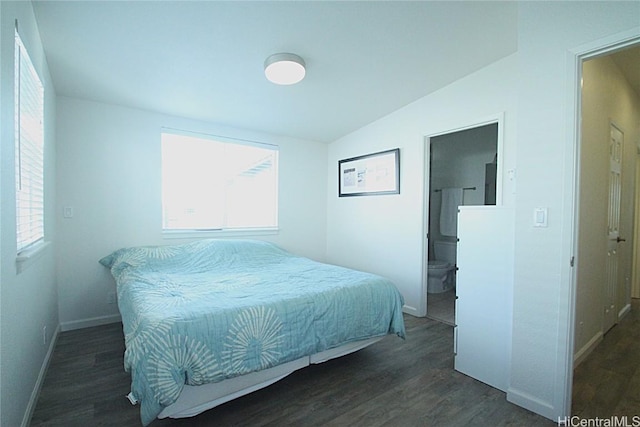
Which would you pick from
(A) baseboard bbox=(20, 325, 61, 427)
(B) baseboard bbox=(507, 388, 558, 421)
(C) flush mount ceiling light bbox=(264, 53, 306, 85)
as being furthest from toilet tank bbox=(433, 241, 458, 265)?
(A) baseboard bbox=(20, 325, 61, 427)

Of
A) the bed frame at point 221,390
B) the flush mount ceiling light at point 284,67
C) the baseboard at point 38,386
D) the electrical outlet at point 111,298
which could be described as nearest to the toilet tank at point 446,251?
the bed frame at point 221,390

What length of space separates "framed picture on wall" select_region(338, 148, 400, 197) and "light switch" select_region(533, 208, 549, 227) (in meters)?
1.80

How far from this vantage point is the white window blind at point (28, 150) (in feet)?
5.43

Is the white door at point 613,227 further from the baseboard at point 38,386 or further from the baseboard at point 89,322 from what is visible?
the baseboard at point 89,322

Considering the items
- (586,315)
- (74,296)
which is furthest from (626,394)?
(74,296)

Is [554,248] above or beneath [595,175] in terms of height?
beneath

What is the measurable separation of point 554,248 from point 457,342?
40.4 inches

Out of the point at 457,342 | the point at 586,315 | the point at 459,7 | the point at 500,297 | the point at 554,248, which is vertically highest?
the point at 459,7

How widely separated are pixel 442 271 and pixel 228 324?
11.6 feet

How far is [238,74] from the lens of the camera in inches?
105

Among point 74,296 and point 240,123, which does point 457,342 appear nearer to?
point 240,123

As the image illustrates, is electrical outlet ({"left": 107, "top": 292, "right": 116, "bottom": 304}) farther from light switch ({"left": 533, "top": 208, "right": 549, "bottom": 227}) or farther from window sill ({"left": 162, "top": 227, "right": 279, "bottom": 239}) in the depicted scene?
light switch ({"left": 533, "top": 208, "right": 549, "bottom": 227})

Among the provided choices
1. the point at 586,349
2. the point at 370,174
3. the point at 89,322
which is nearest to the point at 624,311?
the point at 586,349

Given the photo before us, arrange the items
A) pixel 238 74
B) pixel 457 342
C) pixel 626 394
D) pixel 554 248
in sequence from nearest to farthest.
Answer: pixel 554 248, pixel 626 394, pixel 457 342, pixel 238 74
